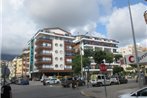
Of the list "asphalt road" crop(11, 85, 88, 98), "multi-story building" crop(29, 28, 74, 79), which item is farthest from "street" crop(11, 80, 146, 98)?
"multi-story building" crop(29, 28, 74, 79)

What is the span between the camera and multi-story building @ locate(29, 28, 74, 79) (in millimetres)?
102400

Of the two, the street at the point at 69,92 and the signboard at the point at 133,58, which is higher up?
the signboard at the point at 133,58

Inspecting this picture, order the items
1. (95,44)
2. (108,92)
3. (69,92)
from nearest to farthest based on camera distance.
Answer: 1. (108,92)
2. (69,92)
3. (95,44)

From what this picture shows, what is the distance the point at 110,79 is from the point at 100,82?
3.72m

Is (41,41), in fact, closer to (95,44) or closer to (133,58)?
(95,44)

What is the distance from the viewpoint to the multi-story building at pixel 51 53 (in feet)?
336

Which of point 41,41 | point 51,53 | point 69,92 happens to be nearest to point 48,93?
point 69,92

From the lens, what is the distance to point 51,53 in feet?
344

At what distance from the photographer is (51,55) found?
105 metres

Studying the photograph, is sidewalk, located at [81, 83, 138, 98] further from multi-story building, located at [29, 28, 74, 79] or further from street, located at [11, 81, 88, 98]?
multi-story building, located at [29, 28, 74, 79]

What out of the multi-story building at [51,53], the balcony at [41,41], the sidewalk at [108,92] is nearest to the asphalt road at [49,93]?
the sidewalk at [108,92]

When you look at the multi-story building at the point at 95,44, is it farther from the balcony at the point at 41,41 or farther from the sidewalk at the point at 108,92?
the sidewalk at the point at 108,92

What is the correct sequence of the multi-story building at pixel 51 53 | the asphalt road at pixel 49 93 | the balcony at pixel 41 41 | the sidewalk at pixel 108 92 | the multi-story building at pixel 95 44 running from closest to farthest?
the sidewalk at pixel 108 92
the asphalt road at pixel 49 93
the multi-story building at pixel 51 53
the balcony at pixel 41 41
the multi-story building at pixel 95 44

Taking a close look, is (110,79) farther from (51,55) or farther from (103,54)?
(51,55)
